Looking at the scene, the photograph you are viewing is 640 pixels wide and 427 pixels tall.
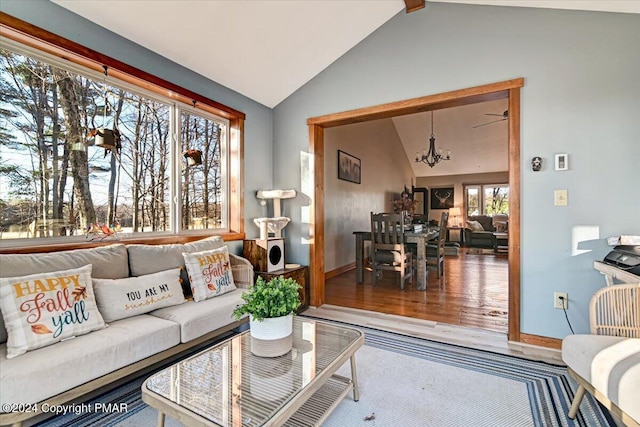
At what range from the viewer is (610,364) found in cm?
130

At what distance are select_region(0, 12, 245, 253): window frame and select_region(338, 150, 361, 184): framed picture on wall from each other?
2.20 m

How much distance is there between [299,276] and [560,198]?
94.7 inches

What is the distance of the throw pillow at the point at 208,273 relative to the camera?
2.37 meters

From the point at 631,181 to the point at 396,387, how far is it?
84.1 inches

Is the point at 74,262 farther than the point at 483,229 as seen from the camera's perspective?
No

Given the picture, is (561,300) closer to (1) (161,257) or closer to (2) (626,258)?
(2) (626,258)

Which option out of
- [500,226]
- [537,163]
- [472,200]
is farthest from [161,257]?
[472,200]

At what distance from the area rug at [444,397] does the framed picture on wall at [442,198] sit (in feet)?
27.1

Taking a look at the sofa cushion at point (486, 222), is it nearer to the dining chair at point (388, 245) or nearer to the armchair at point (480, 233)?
the armchair at point (480, 233)

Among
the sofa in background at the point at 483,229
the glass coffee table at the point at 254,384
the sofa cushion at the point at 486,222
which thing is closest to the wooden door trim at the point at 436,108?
the glass coffee table at the point at 254,384

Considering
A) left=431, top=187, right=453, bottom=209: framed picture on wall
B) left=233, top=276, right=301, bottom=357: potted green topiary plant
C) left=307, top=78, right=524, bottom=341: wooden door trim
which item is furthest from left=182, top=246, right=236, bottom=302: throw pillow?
left=431, top=187, right=453, bottom=209: framed picture on wall

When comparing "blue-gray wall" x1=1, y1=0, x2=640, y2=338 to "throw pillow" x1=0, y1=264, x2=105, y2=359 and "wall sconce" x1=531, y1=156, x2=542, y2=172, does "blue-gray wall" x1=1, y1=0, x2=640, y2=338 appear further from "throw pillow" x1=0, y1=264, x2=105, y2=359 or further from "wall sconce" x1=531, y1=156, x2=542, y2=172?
"throw pillow" x1=0, y1=264, x2=105, y2=359

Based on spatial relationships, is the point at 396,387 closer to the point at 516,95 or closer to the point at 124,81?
the point at 516,95

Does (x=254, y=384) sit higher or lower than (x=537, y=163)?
lower
